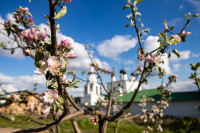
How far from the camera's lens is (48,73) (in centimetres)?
86

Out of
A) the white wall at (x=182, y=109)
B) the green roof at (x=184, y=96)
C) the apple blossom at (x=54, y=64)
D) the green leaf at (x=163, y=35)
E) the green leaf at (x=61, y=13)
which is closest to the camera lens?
the green leaf at (x=61, y=13)

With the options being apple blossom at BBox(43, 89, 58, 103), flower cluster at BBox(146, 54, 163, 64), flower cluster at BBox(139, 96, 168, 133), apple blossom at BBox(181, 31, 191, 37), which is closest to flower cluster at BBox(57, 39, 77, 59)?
apple blossom at BBox(43, 89, 58, 103)

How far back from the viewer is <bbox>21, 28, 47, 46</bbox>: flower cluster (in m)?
0.85

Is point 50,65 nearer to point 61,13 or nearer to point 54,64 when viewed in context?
point 54,64

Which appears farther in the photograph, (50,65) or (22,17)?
(22,17)

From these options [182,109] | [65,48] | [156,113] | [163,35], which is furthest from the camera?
[182,109]

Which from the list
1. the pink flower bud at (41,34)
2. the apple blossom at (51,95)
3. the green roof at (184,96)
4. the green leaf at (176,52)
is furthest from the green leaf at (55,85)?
the green roof at (184,96)

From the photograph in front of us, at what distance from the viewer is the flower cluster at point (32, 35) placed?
33.5 inches

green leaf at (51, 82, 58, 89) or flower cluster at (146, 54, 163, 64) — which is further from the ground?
flower cluster at (146, 54, 163, 64)

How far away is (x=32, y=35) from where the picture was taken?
854 mm

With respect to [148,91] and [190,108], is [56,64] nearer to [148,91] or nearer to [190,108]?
[190,108]

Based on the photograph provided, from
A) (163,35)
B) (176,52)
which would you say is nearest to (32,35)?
(163,35)

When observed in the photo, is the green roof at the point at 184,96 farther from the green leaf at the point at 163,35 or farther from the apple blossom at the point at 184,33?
the green leaf at the point at 163,35

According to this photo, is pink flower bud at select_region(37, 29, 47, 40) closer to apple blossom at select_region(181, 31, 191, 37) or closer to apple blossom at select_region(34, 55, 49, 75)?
apple blossom at select_region(34, 55, 49, 75)
